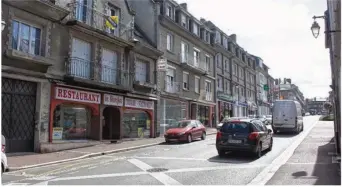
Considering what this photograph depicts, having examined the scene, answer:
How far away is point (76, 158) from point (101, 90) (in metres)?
6.38

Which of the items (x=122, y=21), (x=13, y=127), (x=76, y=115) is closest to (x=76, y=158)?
(x=13, y=127)

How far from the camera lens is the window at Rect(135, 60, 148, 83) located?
2374 cm

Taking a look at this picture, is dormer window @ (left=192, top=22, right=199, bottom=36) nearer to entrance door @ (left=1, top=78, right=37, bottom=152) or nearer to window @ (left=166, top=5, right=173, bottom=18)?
window @ (left=166, top=5, right=173, bottom=18)

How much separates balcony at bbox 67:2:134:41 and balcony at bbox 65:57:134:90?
6.34 ft

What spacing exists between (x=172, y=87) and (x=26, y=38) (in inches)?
561

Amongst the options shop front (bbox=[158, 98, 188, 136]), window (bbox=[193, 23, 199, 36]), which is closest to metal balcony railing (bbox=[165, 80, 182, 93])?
shop front (bbox=[158, 98, 188, 136])

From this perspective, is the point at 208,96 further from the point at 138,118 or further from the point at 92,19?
the point at 92,19

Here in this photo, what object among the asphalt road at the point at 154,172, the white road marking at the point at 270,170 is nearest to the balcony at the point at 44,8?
the asphalt road at the point at 154,172

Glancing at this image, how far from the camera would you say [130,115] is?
2297cm

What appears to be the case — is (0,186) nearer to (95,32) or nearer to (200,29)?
(95,32)

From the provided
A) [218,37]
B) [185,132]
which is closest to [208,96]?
[218,37]

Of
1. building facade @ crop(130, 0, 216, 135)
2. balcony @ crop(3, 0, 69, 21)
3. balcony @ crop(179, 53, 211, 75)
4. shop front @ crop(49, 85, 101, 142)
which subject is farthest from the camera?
balcony @ crop(179, 53, 211, 75)

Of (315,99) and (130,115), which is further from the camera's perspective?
(315,99)

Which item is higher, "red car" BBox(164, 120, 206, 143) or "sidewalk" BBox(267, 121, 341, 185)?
"red car" BBox(164, 120, 206, 143)
